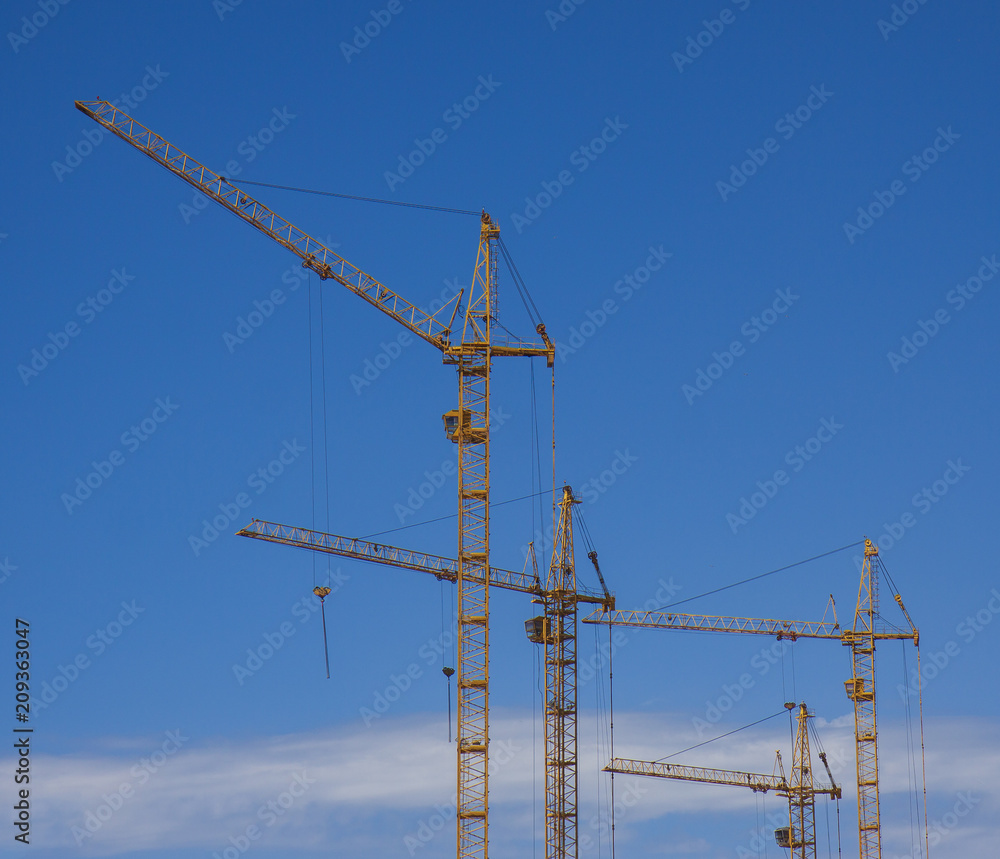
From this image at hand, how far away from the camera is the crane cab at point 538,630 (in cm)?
13188

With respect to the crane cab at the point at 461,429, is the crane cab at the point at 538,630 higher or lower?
lower

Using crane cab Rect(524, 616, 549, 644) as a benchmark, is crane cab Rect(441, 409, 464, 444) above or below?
above

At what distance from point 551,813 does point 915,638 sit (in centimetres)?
4981

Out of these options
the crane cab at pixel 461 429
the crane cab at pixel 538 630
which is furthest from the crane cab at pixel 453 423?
the crane cab at pixel 538 630

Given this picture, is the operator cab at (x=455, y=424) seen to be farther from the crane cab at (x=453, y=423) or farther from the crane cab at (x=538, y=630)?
the crane cab at (x=538, y=630)

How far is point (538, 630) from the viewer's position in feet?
434

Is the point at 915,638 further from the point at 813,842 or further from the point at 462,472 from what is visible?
the point at 462,472

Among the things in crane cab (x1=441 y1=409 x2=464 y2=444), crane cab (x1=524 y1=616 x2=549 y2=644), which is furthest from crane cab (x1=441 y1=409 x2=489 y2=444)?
crane cab (x1=524 y1=616 x2=549 y2=644)

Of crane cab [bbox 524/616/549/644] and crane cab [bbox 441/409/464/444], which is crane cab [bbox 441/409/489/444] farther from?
crane cab [bbox 524/616/549/644]

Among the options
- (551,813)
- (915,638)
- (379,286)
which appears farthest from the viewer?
(915,638)

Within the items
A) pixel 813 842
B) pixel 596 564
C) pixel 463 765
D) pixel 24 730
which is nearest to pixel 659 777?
pixel 813 842

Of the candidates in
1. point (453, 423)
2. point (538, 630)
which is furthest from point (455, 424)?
point (538, 630)

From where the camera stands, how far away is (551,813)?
429 feet

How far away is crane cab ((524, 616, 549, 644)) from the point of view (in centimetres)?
13188
